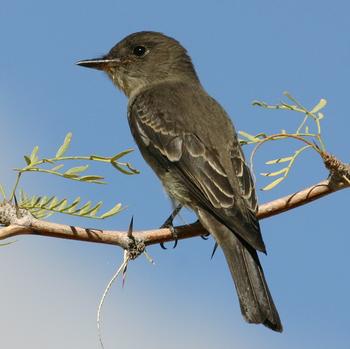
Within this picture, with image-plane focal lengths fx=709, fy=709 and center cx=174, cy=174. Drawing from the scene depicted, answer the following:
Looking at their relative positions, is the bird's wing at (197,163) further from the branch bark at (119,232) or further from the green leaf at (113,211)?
the green leaf at (113,211)

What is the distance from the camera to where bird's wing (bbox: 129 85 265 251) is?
504cm

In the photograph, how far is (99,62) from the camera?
299 inches

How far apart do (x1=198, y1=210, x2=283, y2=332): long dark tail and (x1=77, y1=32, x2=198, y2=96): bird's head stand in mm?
2776

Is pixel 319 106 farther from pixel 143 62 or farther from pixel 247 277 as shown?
pixel 143 62

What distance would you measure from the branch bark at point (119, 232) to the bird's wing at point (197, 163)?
1.07 m

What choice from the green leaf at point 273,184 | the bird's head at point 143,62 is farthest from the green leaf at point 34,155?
the bird's head at point 143,62

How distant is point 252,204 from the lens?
5.27m

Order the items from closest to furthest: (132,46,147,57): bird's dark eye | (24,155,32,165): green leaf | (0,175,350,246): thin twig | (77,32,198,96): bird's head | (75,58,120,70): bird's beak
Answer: (0,175,350,246): thin twig < (24,155,32,165): green leaf < (75,58,120,70): bird's beak < (77,32,198,96): bird's head < (132,46,147,57): bird's dark eye

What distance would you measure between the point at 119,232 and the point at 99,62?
449cm

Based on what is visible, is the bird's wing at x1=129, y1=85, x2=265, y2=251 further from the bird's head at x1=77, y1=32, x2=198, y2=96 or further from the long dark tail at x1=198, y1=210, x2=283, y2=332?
the bird's head at x1=77, y1=32, x2=198, y2=96

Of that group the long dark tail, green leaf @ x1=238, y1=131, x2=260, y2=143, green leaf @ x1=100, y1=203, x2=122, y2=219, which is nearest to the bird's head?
the long dark tail

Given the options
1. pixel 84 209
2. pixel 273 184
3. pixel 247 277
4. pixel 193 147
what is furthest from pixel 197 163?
pixel 84 209

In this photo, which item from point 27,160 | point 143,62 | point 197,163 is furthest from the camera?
point 143,62

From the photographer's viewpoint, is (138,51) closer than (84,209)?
No
